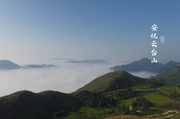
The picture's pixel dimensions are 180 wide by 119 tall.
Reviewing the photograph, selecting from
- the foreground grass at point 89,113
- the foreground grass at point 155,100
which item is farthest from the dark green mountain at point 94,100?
the foreground grass at point 89,113

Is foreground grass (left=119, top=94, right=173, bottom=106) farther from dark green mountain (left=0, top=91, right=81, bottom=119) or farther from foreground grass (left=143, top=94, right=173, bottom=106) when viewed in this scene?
dark green mountain (left=0, top=91, right=81, bottom=119)

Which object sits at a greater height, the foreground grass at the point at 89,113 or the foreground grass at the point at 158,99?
→ the foreground grass at the point at 158,99

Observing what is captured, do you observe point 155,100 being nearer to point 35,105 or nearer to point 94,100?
point 94,100

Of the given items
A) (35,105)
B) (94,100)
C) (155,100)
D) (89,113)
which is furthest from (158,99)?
(35,105)

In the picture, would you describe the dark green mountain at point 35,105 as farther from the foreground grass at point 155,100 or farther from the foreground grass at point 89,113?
the foreground grass at point 155,100

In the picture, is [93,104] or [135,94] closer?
[93,104]

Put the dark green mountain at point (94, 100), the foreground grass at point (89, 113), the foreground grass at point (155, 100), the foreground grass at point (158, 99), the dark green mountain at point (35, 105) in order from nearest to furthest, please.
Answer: the foreground grass at point (89, 113) < the dark green mountain at point (35, 105) < the dark green mountain at point (94, 100) < the foreground grass at point (155, 100) < the foreground grass at point (158, 99)

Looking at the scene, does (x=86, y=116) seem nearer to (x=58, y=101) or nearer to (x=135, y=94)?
(x=58, y=101)

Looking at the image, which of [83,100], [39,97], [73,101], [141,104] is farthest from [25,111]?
[141,104]
